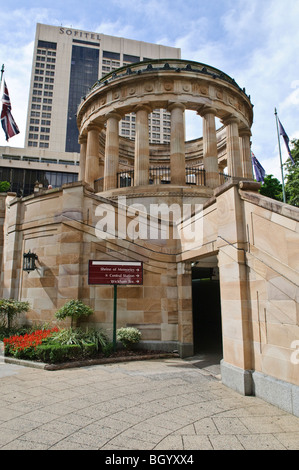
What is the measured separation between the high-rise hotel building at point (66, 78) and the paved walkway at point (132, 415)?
359ft

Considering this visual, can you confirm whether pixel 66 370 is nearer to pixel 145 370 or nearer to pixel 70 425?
pixel 145 370

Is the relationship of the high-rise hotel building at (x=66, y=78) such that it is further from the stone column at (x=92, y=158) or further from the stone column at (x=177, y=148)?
the stone column at (x=177, y=148)

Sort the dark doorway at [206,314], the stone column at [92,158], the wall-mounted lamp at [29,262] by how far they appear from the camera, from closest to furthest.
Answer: the wall-mounted lamp at [29,262]
the dark doorway at [206,314]
the stone column at [92,158]

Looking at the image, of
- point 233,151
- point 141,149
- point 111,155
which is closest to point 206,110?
point 233,151

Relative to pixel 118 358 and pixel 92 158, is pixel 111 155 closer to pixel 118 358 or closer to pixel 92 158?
pixel 92 158

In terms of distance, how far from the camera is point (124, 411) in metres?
5.79

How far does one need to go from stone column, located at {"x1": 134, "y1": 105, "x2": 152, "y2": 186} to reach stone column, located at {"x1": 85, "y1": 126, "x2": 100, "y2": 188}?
4158 mm

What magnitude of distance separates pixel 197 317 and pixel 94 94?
54.0ft

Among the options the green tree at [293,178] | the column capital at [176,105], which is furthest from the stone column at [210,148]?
the green tree at [293,178]

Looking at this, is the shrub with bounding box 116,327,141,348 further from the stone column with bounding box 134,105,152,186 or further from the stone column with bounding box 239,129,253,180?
the stone column with bounding box 239,129,253,180

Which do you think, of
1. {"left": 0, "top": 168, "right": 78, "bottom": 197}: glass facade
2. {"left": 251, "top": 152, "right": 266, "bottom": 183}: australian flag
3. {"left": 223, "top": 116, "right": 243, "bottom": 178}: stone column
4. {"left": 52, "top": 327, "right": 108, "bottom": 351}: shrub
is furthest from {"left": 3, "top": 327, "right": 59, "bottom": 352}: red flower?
{"left": 0, "top": 168, "right": 78, "bottom": 197}: glass facade

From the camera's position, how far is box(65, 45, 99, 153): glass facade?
366 ft

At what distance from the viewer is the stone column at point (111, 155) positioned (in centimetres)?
1916

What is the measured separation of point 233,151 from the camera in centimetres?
2027
